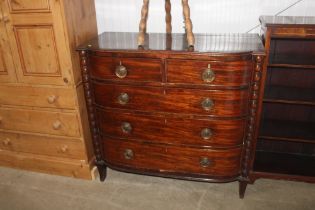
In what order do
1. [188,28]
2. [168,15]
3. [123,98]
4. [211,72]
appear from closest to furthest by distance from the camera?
[211,72] < [188,28] < [123,98] < [168,15]

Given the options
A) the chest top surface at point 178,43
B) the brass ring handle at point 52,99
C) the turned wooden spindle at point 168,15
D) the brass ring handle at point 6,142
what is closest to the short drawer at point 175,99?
the chest top surface at point 178,43

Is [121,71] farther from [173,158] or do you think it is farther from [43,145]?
[43,145]

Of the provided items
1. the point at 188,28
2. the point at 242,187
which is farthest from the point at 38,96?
the point at 242,187

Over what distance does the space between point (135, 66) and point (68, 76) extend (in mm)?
516

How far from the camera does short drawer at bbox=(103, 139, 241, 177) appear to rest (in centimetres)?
193

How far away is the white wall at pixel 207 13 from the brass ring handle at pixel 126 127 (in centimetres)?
80

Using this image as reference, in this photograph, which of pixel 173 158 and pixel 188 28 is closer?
pixel 188 28

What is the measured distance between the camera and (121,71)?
5.91ft

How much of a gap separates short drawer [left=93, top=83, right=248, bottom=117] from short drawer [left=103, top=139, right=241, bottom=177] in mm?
283

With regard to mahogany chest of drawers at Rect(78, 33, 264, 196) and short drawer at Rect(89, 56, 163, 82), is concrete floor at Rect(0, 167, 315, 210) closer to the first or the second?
mahogany chest of drawers at Rect(78, 33, 264, 196)

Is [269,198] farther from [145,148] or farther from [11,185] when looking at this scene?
[11,185]

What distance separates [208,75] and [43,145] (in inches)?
56.8

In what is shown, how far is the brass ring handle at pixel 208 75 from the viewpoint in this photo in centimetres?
167

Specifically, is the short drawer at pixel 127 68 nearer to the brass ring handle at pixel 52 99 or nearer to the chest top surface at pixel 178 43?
the chest top surface at pixel 178 43
